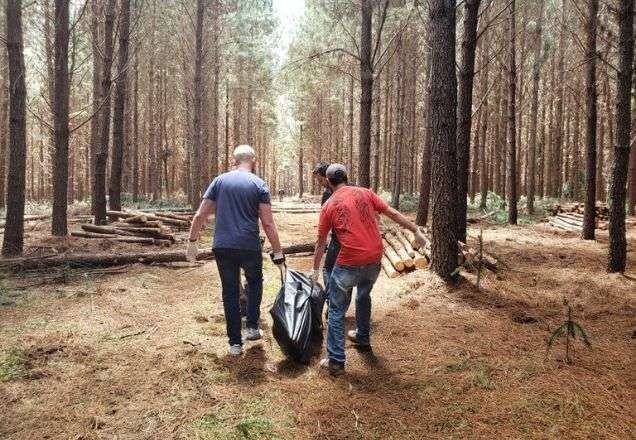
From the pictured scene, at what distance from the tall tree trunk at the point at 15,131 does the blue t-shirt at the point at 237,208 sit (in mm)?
5812

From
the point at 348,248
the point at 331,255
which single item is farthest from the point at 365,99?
the point at 348,248

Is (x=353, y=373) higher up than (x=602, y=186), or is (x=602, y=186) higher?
(x=602, y=186)

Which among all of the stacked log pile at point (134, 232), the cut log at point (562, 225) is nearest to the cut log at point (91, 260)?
the stacked log pile at point (134, 232)

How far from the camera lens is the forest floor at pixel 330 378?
11.3 ft

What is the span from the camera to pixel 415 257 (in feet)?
26.4

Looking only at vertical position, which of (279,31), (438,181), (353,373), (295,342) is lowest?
(353,373)

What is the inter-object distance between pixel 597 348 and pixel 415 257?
3.53 m

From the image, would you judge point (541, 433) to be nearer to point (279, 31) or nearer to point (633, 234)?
point (633, 234)

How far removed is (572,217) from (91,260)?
46.5 feet

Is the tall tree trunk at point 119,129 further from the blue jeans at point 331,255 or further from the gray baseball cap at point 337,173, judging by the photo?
the gray baseball cap at point 337,173

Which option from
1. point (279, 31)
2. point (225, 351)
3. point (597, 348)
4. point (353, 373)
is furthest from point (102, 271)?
point (279, 31)

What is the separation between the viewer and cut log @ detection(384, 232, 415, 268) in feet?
26.2

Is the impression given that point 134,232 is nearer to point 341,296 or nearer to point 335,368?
point 341,296

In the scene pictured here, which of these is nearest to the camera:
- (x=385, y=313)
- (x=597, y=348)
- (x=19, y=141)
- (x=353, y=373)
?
(x=353, y=373)
